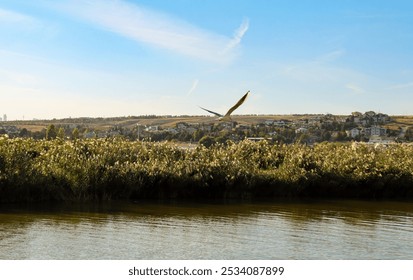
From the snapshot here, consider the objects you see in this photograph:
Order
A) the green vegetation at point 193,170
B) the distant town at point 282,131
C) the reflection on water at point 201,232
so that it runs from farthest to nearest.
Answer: the distant town at point 282,131 < the green vegetation at point 193,170 < the reflection on water at point 201,232

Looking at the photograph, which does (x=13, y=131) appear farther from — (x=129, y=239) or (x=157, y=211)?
(x=129, y=239)

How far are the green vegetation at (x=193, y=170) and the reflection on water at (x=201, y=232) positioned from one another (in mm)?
1550

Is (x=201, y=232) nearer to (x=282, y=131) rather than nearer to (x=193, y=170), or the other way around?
(x=193, y=170)

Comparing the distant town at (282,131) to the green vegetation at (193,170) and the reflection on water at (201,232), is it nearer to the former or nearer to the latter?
the green vegetation at (193,170)

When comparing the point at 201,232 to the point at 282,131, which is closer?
the point at 201,232

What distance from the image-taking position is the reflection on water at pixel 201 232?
1688cm

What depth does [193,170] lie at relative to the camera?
3022cm

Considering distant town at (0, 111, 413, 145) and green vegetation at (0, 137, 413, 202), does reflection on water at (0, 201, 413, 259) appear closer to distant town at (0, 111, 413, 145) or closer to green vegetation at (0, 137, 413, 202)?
green vegetation at (0, 137, 413, 202)

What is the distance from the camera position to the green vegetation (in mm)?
26531

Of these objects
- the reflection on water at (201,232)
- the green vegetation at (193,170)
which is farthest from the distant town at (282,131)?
the reflection on water at (201,232)

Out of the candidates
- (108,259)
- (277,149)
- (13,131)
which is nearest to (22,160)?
(108,259)

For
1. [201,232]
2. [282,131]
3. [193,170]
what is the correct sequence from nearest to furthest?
[201,232] → [193,170] → [282,131]

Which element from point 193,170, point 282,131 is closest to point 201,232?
point 193,170

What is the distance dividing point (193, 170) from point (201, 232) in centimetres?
1030
